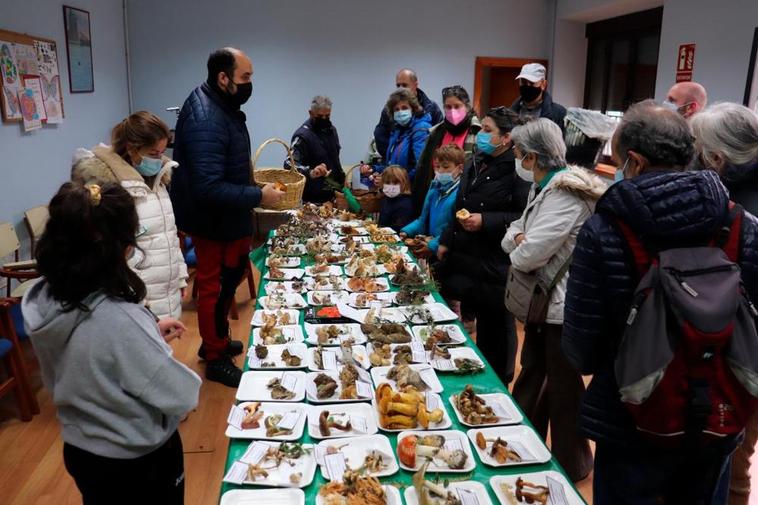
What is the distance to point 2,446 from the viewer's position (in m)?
2.56

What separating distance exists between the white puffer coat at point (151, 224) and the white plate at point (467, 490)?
4.59ft

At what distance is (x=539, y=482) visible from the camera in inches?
52.9

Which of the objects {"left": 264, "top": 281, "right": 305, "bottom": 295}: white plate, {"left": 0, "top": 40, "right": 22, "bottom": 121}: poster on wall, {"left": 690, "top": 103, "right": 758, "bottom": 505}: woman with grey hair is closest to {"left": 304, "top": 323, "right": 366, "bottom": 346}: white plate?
{"left": 264, "top": 281, "right": 305, "bottom": 295}: white plate

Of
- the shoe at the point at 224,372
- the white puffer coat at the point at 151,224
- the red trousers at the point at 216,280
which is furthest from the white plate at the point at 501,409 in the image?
the shoe at the point at 224,372

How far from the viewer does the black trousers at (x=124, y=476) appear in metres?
1.36

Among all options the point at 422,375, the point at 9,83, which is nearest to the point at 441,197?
the point at 422,375

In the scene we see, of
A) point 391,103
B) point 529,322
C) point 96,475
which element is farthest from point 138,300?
point 391,103

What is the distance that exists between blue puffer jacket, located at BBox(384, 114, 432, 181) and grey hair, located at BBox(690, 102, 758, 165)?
2.46 m

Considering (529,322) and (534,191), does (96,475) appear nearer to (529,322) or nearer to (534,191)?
(529,322)

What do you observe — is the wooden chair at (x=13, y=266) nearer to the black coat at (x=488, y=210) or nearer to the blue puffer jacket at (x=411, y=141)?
the black coat at (x=488, y=210)

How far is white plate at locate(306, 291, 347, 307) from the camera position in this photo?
2396 mm

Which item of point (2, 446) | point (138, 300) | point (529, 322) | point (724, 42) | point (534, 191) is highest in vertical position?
point (724, 42)

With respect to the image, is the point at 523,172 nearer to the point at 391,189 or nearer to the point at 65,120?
the point at 391,189

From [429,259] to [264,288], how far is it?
3.41ft
